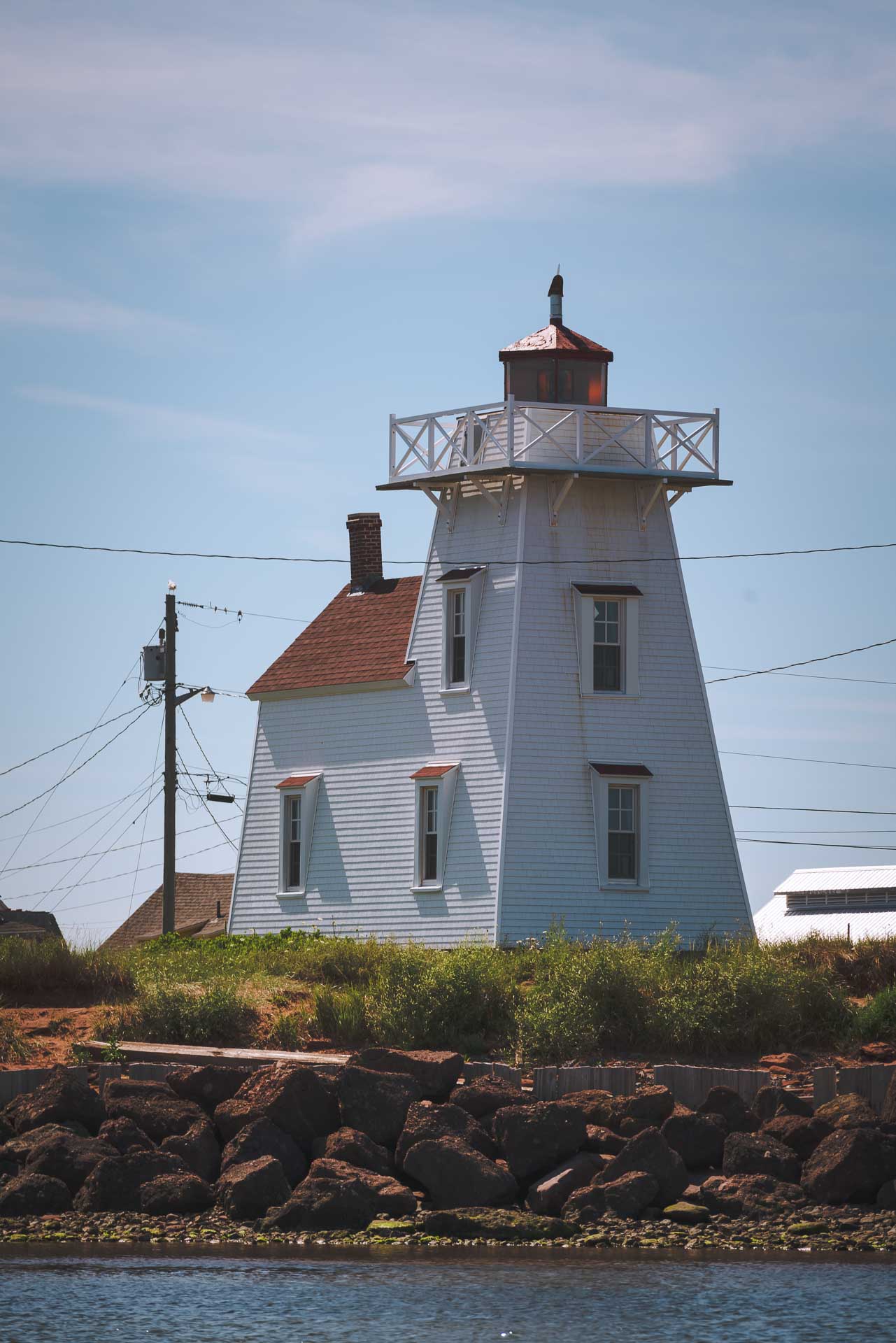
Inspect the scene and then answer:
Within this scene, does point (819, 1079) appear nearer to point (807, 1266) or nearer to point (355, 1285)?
point (807, 1266)

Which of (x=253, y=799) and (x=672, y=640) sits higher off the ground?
(x=672, y=640)

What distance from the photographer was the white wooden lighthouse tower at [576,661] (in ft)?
113

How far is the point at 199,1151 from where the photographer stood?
2150 cm

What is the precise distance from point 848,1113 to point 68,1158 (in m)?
8.35

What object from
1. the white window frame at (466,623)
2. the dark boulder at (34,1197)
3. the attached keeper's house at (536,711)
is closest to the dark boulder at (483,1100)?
the dark boulder at (34,1197)

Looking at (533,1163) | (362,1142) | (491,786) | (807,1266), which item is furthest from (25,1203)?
(491,786)

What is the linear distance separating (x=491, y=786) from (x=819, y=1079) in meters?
12.8

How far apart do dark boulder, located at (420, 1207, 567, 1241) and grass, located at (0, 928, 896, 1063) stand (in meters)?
5.64

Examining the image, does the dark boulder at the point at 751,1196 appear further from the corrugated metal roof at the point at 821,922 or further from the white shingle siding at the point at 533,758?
the corrugated metal roof at the point at 821,922

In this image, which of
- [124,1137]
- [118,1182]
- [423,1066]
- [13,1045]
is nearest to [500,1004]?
[423,1066]

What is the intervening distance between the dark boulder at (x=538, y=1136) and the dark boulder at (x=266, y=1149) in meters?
2.17

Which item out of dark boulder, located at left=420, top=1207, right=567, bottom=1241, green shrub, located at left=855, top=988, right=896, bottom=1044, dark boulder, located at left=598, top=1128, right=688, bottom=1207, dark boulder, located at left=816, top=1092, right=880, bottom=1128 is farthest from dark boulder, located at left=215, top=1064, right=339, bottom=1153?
green shrub, located at left=855, top=988, right=896, bottom=1044

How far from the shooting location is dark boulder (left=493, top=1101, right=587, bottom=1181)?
68.9 feet

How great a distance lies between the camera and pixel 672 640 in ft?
118
